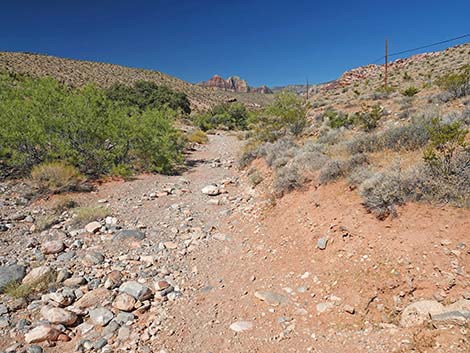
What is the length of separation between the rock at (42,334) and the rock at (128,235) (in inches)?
95.5

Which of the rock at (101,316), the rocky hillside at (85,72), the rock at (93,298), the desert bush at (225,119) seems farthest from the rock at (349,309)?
the rocky hillside at (85,72)

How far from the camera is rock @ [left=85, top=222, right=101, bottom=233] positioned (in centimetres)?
603

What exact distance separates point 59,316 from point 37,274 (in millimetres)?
1196

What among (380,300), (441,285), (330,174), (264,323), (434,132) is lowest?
(264,323)

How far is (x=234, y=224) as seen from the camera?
643 centimetres

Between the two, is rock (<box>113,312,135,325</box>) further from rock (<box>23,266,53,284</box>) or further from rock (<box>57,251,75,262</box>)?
rock (<box>57,251,75,262</box>)

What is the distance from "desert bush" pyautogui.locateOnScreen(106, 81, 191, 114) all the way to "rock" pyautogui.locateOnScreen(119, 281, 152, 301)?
25.3m

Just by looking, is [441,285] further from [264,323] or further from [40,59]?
[40,59]

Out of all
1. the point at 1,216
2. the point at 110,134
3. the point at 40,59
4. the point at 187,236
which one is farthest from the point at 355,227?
the point at 40,59

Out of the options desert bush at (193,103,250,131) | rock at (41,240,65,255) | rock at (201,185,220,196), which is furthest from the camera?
desert bush at (193,103,250,131)

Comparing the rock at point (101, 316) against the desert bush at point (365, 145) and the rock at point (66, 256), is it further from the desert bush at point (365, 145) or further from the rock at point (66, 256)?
the desert bush at point (365, 145)

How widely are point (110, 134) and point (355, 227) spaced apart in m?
8.74

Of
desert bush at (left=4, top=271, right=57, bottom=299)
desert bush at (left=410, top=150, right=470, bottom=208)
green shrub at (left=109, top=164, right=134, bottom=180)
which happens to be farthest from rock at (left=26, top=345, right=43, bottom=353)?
green shrub at (left=109, top=164, right=134, bottom=180)

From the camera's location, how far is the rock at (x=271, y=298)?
379cm
